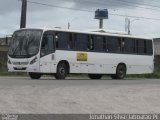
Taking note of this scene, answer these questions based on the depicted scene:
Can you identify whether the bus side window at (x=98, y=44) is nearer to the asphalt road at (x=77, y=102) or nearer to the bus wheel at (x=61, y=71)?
the bus wheel at (x=61, y=71)

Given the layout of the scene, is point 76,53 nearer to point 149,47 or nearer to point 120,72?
point 120,72

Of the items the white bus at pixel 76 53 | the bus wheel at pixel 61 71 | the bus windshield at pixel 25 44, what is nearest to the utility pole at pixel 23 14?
the white bus at pixel 76 53

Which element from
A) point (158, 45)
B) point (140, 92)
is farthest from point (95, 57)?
point (158, 45)

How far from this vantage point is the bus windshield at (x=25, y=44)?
104ft

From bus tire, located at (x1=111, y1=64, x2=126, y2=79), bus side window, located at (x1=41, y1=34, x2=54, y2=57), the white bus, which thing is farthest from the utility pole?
bus side window, located at (x1=41, y1=34, x2=54, y2=57)

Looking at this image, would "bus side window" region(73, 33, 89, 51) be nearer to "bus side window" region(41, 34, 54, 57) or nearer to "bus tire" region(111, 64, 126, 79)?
"bus side window" region(41, 34, 54, 57)

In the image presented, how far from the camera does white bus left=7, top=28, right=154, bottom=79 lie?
104 ft

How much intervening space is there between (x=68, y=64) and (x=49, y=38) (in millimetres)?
2127

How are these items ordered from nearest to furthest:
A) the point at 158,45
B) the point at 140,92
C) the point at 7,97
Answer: the point at 7,97 < the point at 140,92 < the point at 158,45

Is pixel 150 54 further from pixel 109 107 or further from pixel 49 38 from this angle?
pixel 109 107

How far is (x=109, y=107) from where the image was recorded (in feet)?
48.0

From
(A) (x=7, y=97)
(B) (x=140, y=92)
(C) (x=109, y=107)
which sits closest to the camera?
(C) (x=109, y=107)

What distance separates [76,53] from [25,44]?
3217 mm

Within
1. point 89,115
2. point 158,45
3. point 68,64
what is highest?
point 158,45
